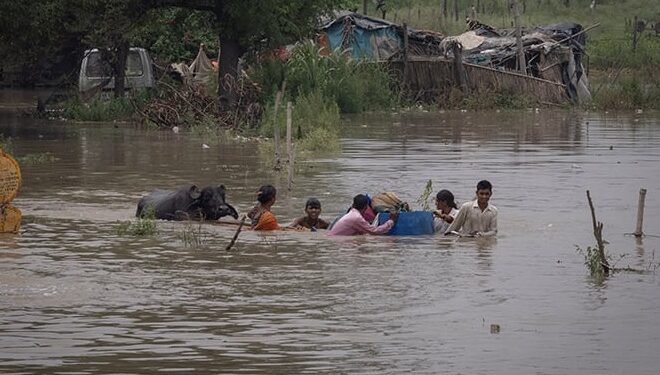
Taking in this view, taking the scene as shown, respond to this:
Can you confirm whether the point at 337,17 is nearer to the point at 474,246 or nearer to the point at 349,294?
the point at 474,246

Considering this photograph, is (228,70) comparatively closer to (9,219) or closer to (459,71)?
(459,71)

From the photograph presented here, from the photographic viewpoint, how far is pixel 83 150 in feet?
76.4

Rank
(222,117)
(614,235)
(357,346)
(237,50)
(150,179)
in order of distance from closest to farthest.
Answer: (357,346) < (614,235) < (150,179) < (222,117) < (237,50)

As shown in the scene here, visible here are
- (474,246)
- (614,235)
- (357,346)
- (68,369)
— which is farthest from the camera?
(614,235)

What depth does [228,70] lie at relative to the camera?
2923 centimetres

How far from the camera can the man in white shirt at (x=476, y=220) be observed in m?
14.0

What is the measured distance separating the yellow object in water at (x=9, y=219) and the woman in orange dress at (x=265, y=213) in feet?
7.64

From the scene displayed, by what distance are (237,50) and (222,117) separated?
2423 mm

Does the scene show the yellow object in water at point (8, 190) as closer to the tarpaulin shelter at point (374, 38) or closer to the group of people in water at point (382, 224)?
the group of people in water at point (382, 224)

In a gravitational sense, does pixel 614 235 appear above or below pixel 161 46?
below

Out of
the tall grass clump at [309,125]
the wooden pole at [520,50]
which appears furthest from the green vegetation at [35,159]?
the wooden pole at [520,50]

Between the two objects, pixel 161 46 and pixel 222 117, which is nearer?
pixel 222 117

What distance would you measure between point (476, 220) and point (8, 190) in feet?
14.9

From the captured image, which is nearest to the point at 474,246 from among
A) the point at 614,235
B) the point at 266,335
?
the point at 614,235
